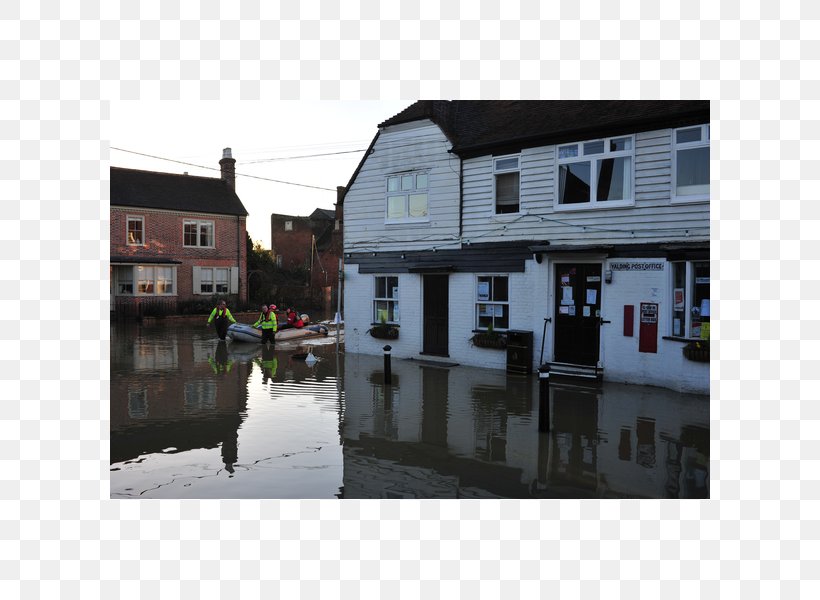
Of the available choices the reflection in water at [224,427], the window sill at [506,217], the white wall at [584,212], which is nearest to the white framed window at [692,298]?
the white wall at [584,212]

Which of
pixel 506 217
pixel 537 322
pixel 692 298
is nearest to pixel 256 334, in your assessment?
pixel 506 217

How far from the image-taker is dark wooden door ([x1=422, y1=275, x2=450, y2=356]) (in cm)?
1689

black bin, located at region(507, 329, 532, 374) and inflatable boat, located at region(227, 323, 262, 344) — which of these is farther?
inflatable boat, located at region(227, 323, 262, 344)

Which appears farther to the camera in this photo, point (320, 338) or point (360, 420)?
point (320, 338)

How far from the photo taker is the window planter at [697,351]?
12.2 m

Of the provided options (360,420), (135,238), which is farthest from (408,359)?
(135,238)

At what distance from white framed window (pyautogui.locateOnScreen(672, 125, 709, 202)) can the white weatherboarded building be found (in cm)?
2

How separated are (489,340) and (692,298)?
490 centimetres

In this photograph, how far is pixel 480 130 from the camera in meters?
16.6

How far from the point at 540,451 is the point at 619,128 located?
26.4 ft

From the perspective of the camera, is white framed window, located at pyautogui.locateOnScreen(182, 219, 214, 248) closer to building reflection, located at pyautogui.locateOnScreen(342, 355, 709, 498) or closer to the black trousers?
the black trousers

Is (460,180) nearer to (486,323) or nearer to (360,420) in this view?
(486,323)

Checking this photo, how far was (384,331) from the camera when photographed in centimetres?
1800

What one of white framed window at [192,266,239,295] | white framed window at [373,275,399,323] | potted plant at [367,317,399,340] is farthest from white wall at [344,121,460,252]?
white framed window at [192,266,239,295]
